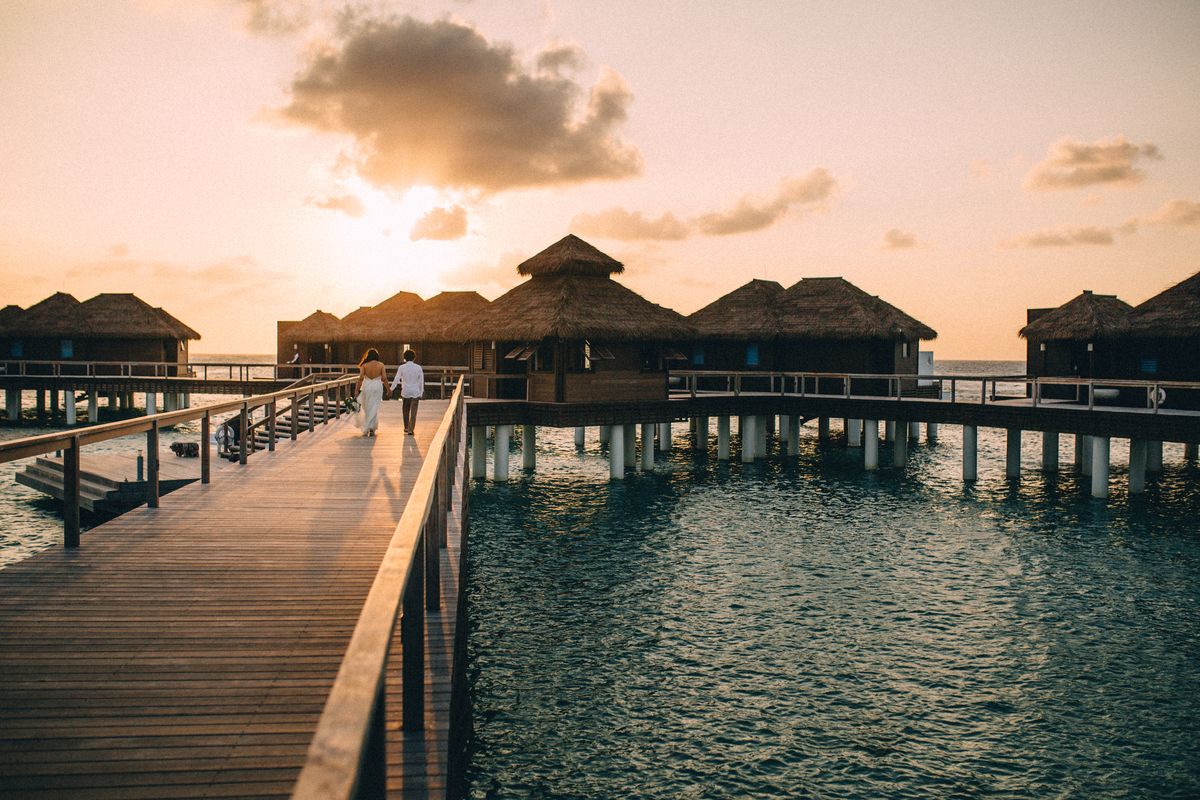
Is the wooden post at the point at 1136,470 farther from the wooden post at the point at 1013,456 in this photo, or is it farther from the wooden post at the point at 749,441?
the wooden post at the point at 749,441

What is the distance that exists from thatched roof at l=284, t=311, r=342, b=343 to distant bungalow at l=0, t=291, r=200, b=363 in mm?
6901

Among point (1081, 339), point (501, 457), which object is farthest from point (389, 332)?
point (1081, 339)

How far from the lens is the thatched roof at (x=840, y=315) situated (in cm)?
3422

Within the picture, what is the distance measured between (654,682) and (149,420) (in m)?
6.45

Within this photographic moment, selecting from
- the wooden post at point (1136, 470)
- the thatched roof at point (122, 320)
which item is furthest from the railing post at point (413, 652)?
the thatched roof at point (122, 320)

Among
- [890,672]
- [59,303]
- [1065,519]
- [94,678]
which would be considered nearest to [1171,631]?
[890,672]

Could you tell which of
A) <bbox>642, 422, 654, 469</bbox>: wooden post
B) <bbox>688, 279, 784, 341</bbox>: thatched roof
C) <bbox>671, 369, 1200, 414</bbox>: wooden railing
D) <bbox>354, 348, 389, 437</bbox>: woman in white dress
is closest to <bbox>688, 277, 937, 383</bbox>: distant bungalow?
<bbox>688, 279, 784, 341</bbox>: thatched roof

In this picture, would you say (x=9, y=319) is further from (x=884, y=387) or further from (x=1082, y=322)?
(x=1082, y=322)

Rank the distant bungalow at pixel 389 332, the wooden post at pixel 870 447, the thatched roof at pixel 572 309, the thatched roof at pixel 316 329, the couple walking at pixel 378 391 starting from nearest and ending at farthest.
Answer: the couple walking at pixel 378 391, the thatched roof at pixel 572 309, the wooden post at pixel 870 447, the distant bungalow at pixel 389 332, the thatched roof at pixel 316 329

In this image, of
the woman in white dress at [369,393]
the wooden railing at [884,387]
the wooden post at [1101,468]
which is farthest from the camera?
the wooden railing at [884,387]

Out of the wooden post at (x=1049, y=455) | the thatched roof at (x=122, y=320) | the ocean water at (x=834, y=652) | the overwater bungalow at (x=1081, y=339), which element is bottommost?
the ocean water at (x=834, y=652)

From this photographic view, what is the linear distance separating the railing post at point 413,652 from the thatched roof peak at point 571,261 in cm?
2661

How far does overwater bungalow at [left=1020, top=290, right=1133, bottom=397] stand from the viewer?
1206 inches

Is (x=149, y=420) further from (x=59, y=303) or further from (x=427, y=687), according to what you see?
(x=59, y=303)
